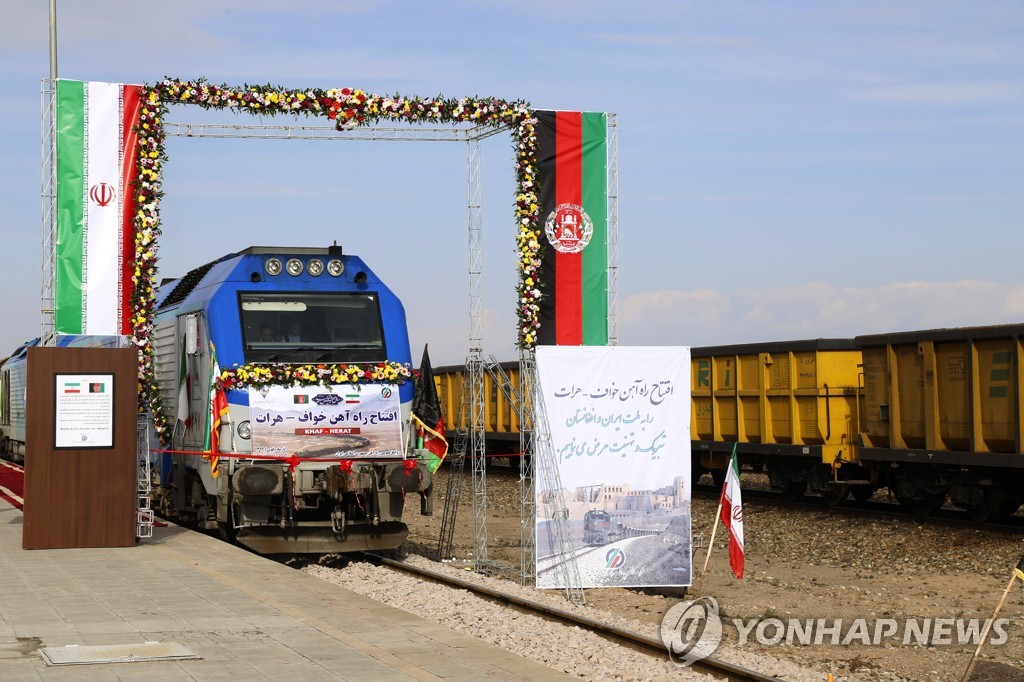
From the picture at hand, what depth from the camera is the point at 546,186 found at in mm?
15961

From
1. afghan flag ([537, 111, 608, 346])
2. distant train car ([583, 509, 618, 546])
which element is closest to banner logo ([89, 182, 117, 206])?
afghan flag ([537, 111, 608, 346])

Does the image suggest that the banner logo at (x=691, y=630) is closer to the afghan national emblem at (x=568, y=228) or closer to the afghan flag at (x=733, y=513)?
the afghan flag at (x=733, y=513)

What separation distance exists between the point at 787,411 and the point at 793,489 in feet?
6.15

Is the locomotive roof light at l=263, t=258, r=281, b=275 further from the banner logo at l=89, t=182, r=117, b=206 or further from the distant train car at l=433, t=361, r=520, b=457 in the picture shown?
the distant train car at l=433, t=361, r=520, b=457

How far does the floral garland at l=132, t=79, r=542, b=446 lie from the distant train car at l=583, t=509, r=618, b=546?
10.6ft

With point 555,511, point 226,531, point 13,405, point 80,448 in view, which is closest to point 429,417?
point 555,511

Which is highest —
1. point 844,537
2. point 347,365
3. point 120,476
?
point 347,365

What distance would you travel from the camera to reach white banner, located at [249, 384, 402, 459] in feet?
46.2

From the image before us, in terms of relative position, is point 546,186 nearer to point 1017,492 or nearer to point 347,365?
point 347,365

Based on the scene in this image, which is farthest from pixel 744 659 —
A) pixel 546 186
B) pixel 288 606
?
pixel 546 186

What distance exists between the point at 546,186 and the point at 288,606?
7251 mm

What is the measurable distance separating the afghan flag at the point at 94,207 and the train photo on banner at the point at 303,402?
111 centimetres

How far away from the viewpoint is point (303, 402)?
46.7 ft

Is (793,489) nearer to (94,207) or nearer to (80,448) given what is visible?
(80,448)
